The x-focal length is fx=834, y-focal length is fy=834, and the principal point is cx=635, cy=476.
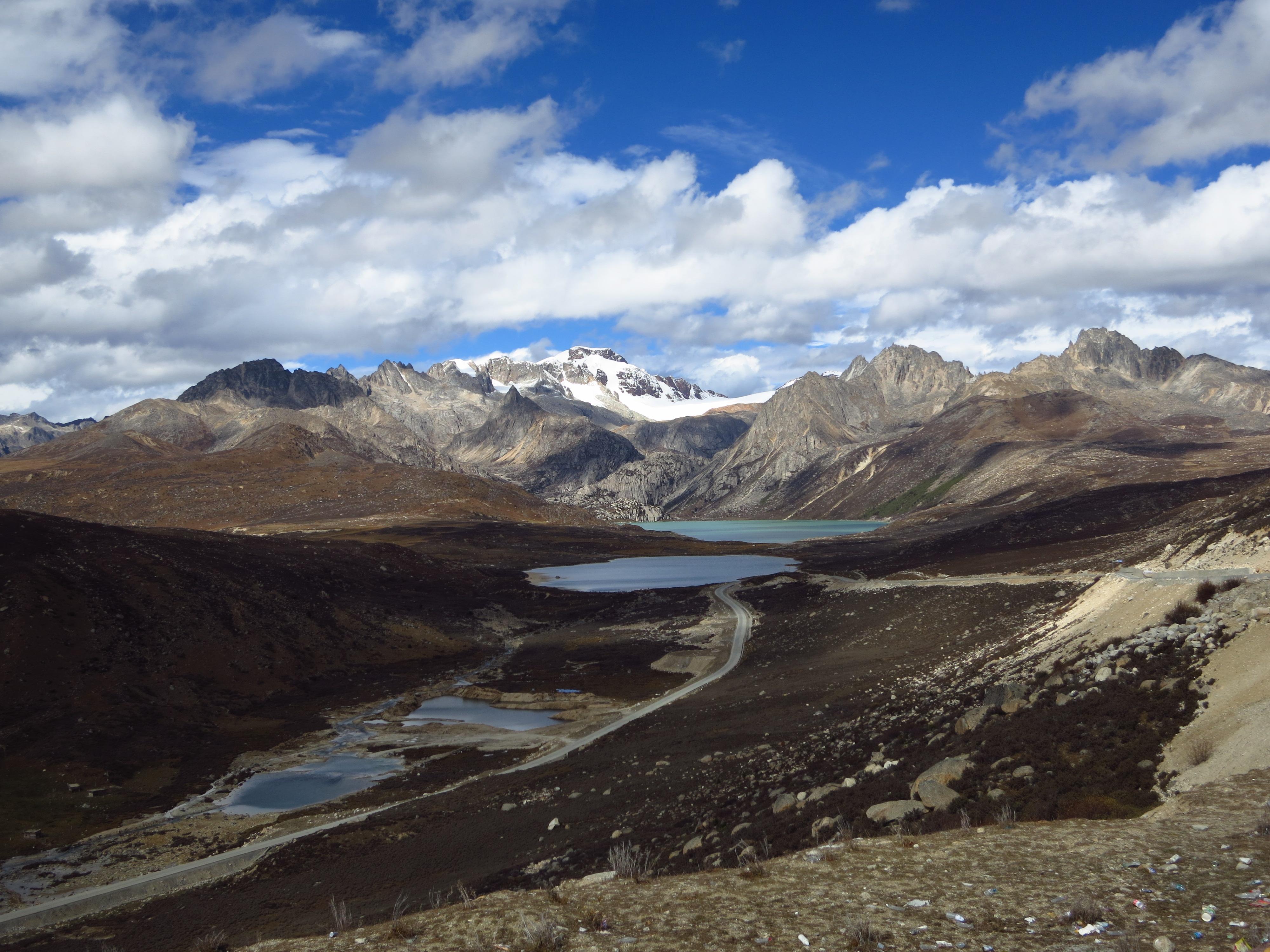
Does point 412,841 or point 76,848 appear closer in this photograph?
point 412,841

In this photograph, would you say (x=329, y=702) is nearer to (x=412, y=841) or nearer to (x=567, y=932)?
(x=412, y=841)

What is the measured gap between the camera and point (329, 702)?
7012 cm

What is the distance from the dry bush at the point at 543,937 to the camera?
47.5ft

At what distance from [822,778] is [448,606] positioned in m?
89.2

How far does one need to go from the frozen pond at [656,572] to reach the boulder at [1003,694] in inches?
3950

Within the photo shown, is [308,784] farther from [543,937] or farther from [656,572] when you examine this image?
[656,572]

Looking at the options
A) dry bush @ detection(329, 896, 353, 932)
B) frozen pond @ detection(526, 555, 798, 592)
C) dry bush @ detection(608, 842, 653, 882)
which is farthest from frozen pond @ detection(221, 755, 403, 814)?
frozen pond @ detection(526, 555, 798, 592)

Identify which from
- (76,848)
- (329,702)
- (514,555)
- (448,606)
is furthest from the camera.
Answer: (514,555)

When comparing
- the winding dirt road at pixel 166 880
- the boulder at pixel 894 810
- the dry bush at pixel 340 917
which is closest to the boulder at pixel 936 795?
the boulder at pixel 894 810

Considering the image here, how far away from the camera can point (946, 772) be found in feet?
78.1

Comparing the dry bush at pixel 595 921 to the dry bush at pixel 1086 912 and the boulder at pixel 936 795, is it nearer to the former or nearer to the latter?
the dry bush at pixel 1086 912

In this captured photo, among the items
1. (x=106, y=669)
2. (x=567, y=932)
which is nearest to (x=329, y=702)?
(x=106, y=669)

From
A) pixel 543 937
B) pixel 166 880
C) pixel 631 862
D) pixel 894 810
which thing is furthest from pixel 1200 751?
pixel 166 880

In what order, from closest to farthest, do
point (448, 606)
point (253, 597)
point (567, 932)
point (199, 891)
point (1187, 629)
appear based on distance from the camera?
point (567, 932), point (1187, 629), point (199, 891), point (253, 597), point (448, 606)
